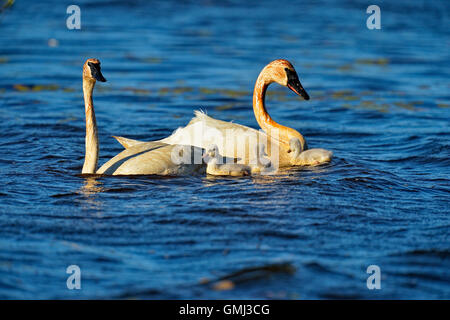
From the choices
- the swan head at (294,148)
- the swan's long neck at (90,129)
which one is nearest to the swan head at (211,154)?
the swan head at (294,148)

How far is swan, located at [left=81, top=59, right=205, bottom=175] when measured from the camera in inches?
306

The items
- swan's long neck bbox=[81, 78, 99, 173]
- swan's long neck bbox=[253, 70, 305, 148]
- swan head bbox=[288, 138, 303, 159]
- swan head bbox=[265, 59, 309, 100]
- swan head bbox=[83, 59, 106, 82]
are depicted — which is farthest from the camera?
swan head bbox=[265, 59, 309, 100]

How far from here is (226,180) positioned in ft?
26.3

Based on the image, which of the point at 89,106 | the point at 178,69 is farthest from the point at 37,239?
the point at 178,69

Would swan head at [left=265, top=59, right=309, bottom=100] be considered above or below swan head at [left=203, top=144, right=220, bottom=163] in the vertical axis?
above

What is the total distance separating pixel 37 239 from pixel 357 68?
38.5 ft

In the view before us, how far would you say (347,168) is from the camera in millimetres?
8602

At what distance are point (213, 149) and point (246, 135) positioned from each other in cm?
47

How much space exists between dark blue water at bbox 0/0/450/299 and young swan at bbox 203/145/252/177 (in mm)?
109

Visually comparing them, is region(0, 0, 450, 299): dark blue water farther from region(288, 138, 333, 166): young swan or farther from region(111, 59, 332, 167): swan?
region(111, 59, 332, 167): swan

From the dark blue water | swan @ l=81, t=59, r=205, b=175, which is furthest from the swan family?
the dark blue water

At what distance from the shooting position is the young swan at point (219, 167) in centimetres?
805

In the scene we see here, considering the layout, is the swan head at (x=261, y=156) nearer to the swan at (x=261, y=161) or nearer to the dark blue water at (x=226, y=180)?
the swan at (x=261, y=161)

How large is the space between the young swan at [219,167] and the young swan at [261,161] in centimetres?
10
